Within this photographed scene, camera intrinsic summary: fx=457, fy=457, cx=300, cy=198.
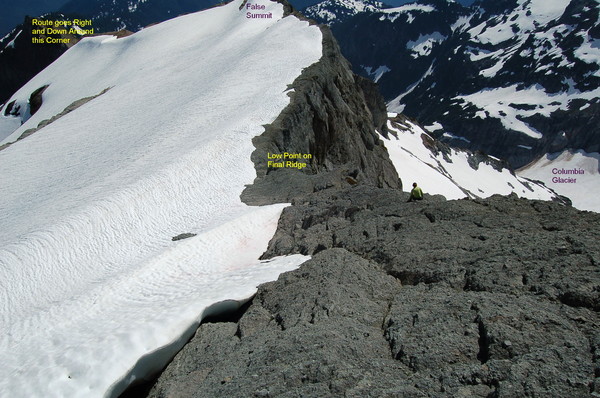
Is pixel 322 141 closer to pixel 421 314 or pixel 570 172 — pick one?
pixel 421 314

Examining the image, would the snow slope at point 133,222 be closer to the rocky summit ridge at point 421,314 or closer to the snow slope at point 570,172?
the rocky summit ridge at point 421,314

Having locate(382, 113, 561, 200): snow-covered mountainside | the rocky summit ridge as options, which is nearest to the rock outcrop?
the rocky summit ridge

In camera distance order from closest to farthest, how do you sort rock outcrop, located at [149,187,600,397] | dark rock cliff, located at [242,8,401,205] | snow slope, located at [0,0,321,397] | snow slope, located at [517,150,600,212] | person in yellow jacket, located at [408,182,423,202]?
rock outcrop, located at [149,187,600,397]
snow slope, located at [0,0,321,397]
person in yellow jacket, located at [408,182,423,202]
dark rock cliff, located at [242,8,401,205]
snow slope, located at [517,150,600,212]

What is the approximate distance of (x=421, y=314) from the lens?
8344 mm

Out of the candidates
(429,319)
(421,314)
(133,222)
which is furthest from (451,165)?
(429,319)

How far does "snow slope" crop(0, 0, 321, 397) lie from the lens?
9805 mm

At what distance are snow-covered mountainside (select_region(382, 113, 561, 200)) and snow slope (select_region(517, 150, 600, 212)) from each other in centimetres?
3796

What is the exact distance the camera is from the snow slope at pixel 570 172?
145875mm

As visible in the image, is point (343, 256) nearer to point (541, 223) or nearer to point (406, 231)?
point (406, 231)

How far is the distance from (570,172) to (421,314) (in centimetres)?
18484

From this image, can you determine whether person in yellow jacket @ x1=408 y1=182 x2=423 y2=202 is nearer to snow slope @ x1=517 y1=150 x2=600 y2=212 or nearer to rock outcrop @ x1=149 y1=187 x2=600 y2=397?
rock outcrop @ x1=149 y1=187 x2=600 y2=397

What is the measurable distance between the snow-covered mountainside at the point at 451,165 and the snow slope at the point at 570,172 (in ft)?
125

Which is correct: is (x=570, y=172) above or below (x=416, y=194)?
below

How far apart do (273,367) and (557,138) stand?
20072 centimetres
